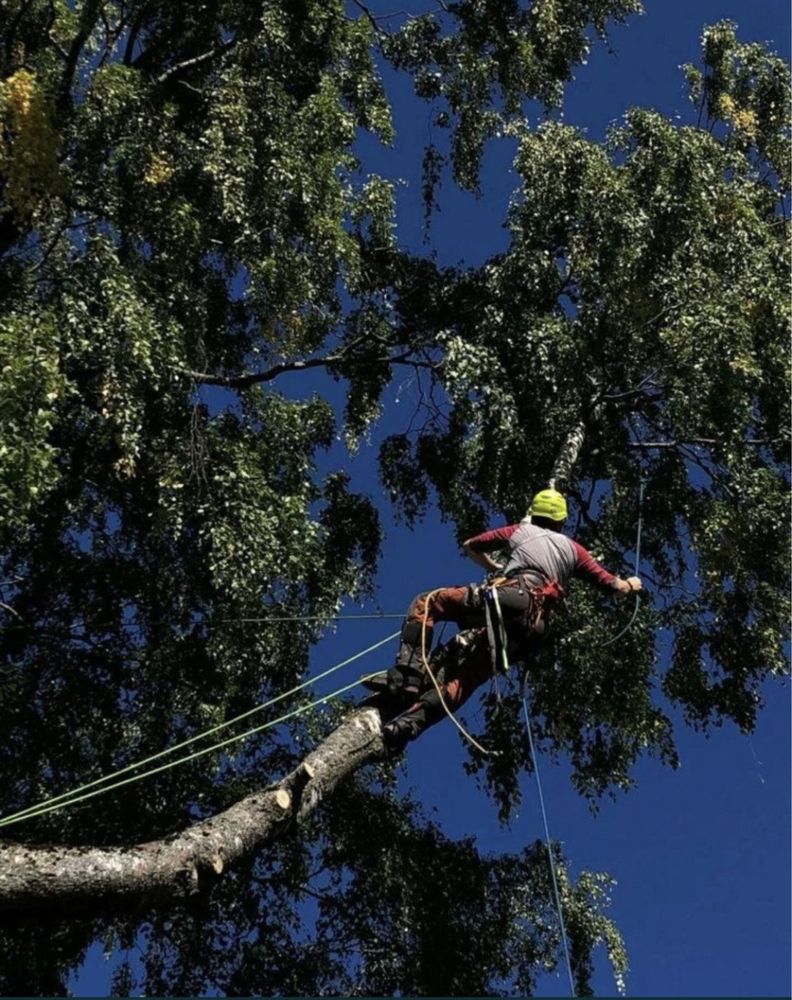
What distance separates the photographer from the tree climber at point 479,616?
4539mm

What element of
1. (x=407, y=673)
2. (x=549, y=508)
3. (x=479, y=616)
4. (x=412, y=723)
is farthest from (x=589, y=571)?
(x=412, y=723)

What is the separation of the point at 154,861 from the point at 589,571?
97.5 inches

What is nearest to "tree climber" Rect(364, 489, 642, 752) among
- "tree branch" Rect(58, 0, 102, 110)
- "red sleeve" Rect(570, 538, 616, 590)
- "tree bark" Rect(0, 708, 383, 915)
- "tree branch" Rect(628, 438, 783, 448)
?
"red sleeve" Rect(570, 538, 616, 590)

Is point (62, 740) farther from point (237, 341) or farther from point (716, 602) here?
point (716, 602)

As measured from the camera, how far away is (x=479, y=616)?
495 centimetres

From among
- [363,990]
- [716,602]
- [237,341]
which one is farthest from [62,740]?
[716,602]

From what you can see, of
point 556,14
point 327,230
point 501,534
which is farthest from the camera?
point 556,14

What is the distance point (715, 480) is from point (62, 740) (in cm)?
405

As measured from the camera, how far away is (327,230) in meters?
6.66

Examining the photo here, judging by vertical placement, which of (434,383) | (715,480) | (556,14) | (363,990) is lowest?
(363,990)

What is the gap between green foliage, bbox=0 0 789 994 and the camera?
6312 millimetres

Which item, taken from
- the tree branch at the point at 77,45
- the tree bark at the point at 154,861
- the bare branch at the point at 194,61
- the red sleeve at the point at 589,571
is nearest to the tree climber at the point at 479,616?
the red sleeve at the point at 589,571

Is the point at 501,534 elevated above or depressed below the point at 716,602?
below

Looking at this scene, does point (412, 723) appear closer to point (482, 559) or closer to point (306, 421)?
point (482, 559)
